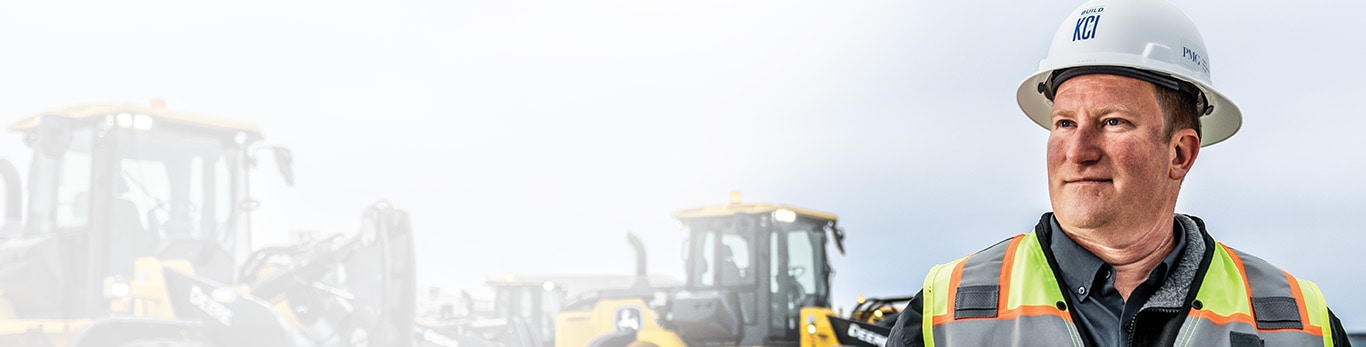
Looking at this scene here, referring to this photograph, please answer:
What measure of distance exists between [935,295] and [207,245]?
6384 millimetres

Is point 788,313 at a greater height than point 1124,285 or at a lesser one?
lesser

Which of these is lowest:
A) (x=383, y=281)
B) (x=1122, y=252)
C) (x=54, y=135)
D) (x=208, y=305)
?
(x=208, y=305)

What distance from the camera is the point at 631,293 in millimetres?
9203

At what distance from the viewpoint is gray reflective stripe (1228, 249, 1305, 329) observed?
148cm

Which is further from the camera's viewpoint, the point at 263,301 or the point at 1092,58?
the point at 263,301

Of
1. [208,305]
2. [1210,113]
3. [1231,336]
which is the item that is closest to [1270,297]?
[1231,336]

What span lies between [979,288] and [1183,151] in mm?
342

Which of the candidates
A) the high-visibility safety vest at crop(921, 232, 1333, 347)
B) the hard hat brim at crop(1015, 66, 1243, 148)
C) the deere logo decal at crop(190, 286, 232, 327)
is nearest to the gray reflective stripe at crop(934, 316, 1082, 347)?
the high-visibility safety vest at crop(921, 232, 1333, 347)

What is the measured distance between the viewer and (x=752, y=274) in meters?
8.05

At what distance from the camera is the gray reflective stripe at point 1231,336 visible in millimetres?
1456

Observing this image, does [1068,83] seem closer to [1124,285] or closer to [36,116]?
[1124,285]

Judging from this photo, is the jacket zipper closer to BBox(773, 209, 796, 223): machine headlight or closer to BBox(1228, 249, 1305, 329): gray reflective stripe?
BBox(1228, 249, 1305, 329): gray reflective stripe

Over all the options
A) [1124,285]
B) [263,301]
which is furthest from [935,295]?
[263,301]

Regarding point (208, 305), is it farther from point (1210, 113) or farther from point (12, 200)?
point (1210, 113)
